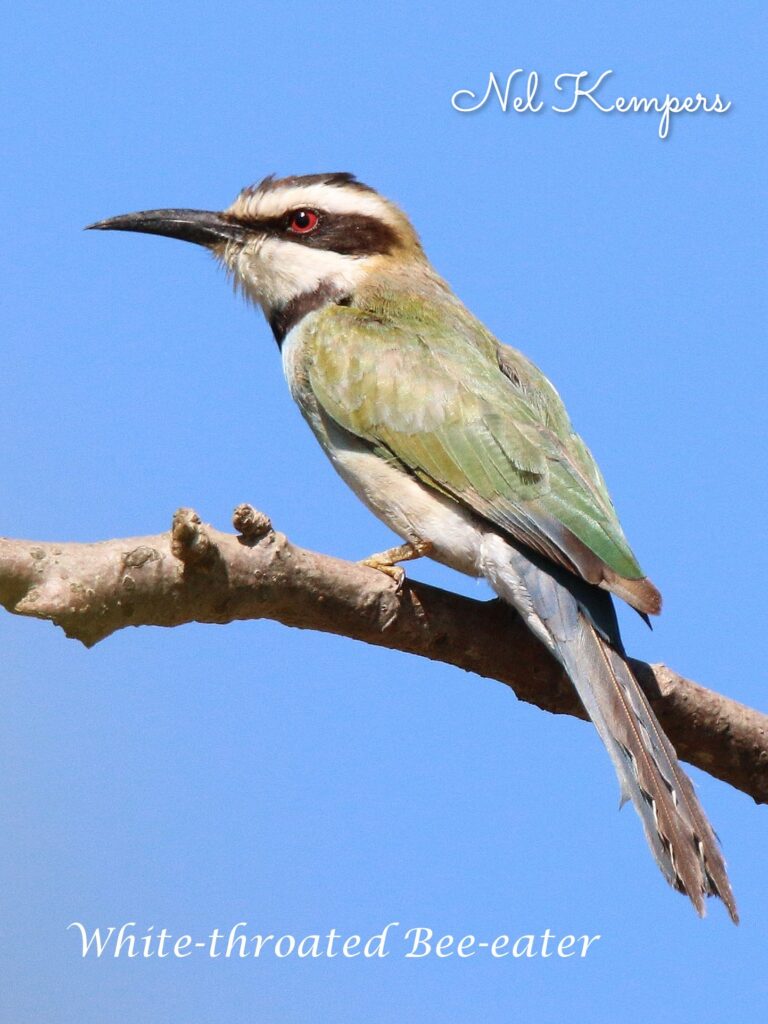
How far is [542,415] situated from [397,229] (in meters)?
1.18

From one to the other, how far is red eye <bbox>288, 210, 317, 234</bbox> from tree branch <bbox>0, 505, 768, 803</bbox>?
1.77 m

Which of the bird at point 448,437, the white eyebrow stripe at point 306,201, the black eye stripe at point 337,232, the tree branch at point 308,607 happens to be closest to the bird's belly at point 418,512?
the bird at point 448,437

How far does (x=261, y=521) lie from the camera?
10.7 ft

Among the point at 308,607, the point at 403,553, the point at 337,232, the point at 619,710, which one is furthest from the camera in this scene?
the point at 337,232

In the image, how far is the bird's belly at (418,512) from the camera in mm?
4164

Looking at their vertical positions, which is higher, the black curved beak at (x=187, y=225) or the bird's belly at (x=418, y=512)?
the black curved beak at (x=187, y=225)

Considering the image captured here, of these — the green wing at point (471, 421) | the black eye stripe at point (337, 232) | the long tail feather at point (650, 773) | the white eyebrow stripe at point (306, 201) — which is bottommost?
the long tail feather at point (650, 773)

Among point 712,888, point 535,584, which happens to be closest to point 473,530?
point 535,584

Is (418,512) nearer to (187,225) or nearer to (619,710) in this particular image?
(619,710)

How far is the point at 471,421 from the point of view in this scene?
4281 mm

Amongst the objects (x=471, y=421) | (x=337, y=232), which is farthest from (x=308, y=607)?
(x=337, y=232)

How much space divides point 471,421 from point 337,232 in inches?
46.9

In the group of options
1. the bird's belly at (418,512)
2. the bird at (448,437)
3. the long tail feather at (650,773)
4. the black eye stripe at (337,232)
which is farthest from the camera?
the black eye stripe at (337,232)

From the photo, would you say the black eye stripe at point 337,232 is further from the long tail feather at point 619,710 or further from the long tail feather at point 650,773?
the long tail feather at point 650,773
